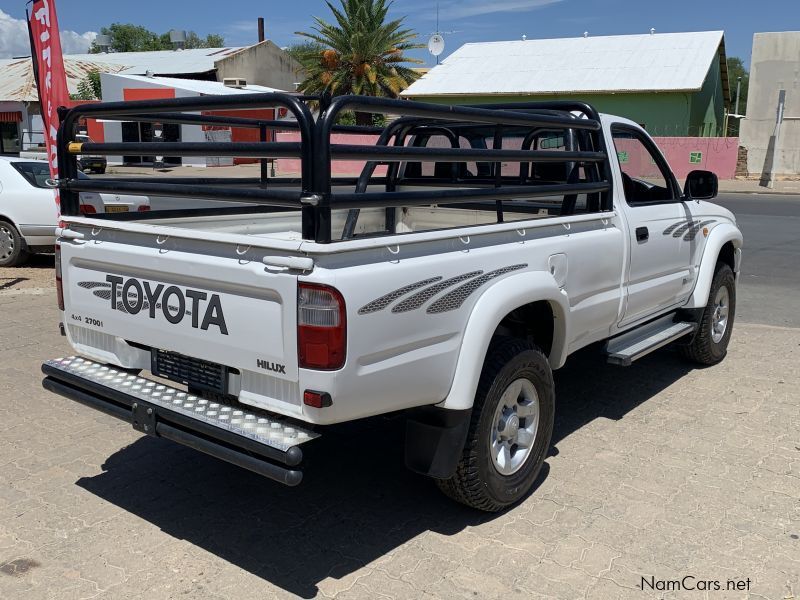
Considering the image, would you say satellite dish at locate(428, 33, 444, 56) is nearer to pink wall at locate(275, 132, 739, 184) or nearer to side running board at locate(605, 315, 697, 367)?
pink wall at locate(275, 132, 739, 184)

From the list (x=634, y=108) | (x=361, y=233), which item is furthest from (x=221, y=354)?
(x=634, y=108)

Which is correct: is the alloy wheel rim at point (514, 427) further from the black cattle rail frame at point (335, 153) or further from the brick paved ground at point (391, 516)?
the black cattle rail frame at point (335, 153)

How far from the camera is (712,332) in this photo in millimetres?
6340

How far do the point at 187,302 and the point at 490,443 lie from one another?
5.11ft

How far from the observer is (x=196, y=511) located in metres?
3.96

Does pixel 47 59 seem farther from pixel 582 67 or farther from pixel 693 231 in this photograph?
pixel 582 67

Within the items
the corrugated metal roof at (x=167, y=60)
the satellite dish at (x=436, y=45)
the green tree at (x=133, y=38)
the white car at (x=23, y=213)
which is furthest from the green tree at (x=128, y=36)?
the white car at (x=23, y=213)

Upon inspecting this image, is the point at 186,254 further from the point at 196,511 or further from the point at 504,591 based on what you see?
the point at 504,591

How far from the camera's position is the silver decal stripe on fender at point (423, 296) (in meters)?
3.18

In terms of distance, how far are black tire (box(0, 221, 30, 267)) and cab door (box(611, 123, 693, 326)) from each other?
27.3 feet

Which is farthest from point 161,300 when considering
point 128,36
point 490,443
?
point 128,36

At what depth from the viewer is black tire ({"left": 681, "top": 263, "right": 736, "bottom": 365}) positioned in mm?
6215

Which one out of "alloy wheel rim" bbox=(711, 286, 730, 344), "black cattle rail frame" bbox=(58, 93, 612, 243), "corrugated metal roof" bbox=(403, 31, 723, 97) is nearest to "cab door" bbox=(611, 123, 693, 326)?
"black cattle rail frame" bbox=(58, 93, 612, 243)

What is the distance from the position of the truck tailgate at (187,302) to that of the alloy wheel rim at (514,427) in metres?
1.25
